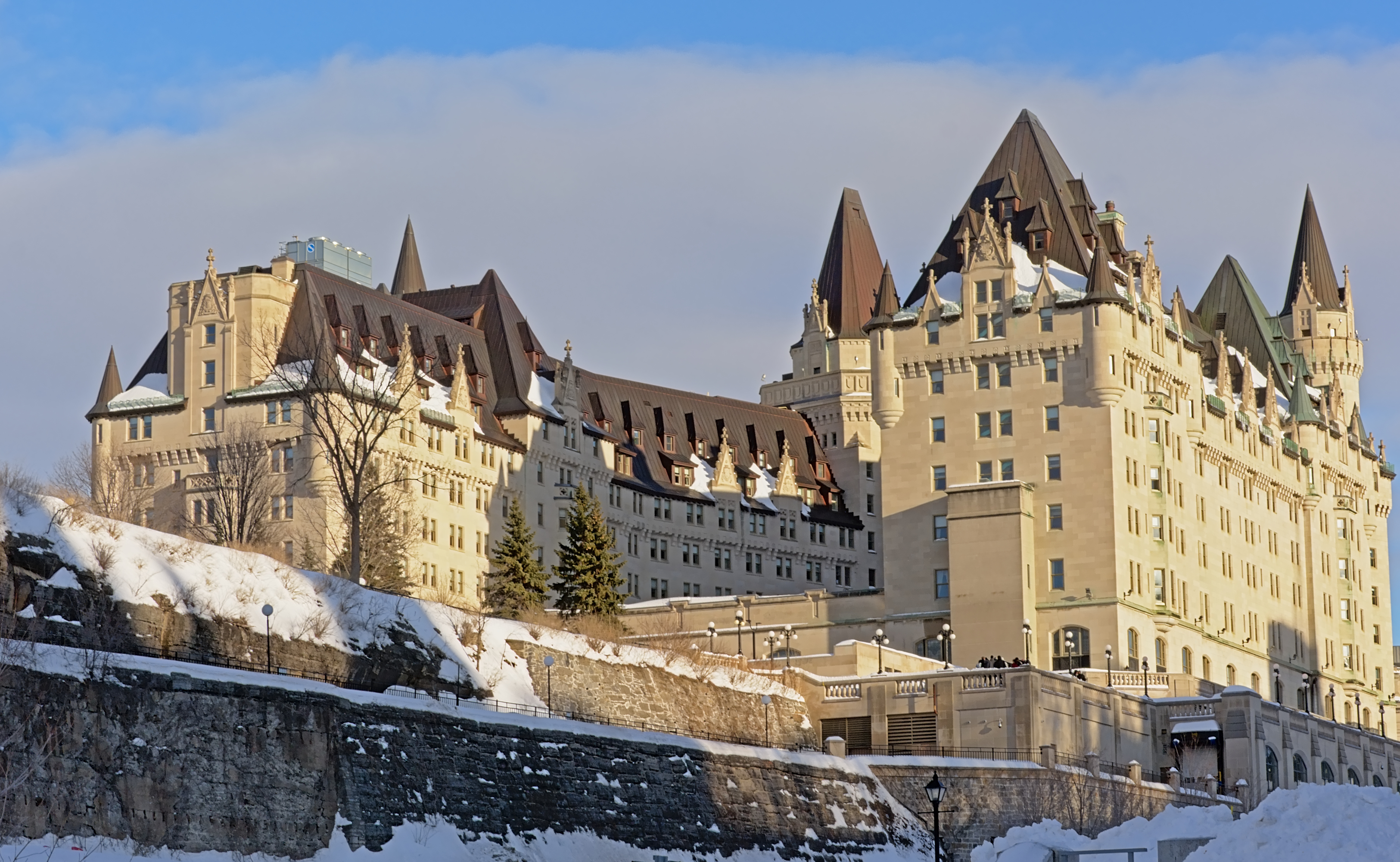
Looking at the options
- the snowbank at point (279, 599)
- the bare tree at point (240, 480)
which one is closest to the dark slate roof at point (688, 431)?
the bare tree at point (240, 480)

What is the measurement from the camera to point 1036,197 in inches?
4956

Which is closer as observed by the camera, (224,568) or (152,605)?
(152,605)

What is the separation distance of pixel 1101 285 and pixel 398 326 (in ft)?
115

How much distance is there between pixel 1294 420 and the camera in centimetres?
14238

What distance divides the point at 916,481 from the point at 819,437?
3315cm

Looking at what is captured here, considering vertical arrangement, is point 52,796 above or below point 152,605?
below

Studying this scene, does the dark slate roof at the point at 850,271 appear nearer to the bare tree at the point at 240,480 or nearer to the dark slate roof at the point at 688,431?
the dark slate roof at the point at 688,431

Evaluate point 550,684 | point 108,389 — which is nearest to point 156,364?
point 108,389

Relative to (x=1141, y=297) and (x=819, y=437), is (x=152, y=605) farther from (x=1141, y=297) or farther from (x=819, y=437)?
(x=819, y=437)

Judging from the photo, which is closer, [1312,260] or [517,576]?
[517,576]

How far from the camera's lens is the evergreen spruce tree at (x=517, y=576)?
99.1 meters

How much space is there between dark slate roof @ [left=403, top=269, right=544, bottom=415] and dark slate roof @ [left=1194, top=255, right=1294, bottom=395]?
49001 millimetres

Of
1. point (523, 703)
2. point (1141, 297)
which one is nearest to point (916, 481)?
point (1141, 297)

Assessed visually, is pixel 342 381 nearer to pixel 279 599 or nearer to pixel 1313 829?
pixel 279 599
